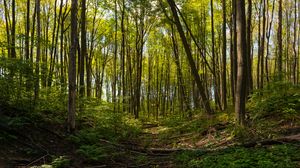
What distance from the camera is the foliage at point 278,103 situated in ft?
31.5

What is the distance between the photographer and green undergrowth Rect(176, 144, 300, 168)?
579 centimetres

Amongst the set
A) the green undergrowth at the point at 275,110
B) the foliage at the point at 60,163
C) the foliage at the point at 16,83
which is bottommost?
the foliage at the point at 60,163

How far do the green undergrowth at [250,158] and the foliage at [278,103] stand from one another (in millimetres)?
2905

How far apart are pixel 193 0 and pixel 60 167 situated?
1839cm

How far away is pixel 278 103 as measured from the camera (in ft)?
34.1

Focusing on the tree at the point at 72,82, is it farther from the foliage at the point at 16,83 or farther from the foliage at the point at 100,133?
the foliage at the point at 16,83

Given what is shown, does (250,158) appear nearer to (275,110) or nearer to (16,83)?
(275,110)

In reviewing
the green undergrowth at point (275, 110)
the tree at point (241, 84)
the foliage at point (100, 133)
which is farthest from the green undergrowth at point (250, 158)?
the foliage at point (100, 133)

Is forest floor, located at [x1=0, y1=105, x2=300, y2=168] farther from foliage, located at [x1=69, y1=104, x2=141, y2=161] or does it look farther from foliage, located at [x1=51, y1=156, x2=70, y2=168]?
foliage, located at [x1=69, y1=104, x2=141, y2=161]

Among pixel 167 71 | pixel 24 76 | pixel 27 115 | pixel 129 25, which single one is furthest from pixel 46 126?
pixel 167 71

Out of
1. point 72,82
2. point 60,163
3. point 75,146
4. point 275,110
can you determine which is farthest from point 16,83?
point 275,110

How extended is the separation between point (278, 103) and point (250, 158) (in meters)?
4.93

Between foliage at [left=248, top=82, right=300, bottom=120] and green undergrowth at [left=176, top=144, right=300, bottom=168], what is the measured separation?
291 centimetres

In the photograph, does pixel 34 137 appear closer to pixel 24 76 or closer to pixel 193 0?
pixel 24 76
